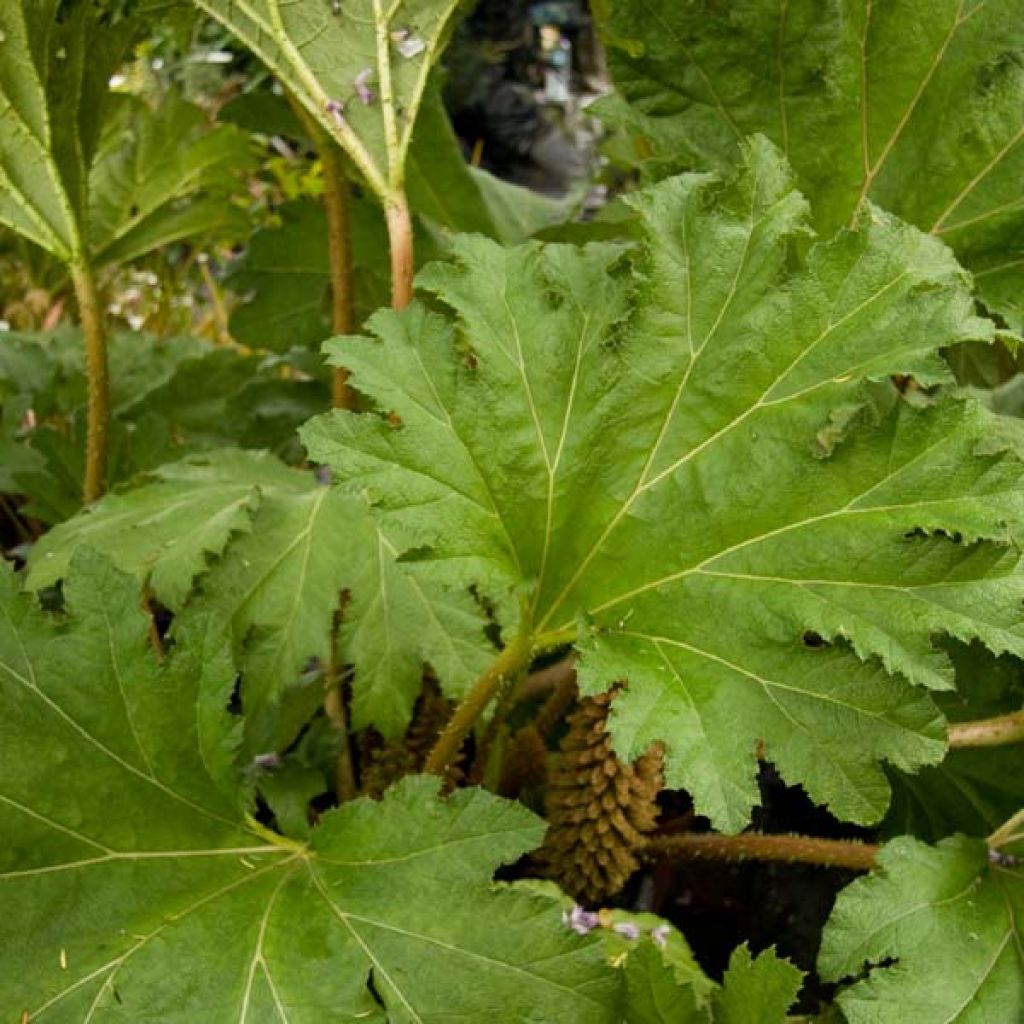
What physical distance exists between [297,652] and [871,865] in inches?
22.3

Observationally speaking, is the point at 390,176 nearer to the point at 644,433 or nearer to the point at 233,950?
the point at 644,433

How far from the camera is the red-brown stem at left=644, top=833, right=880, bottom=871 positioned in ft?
3.74

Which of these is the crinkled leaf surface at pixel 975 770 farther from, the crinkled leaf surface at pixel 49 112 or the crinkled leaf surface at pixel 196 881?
the crinkled leaf surface at pixel 49 112

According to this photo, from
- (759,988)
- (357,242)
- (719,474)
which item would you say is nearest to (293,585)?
(719,474)

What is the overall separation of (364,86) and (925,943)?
1.01 m

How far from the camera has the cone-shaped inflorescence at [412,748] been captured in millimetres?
1310

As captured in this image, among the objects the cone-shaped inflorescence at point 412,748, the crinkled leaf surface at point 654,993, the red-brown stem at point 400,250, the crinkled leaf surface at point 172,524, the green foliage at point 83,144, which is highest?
the green foliage at point 83,144

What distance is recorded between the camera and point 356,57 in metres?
1.35

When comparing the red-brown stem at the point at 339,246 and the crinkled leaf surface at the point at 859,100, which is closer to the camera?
the crinkled leaf surface at the point at 859,100

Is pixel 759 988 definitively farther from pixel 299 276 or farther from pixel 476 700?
pixel 299 276

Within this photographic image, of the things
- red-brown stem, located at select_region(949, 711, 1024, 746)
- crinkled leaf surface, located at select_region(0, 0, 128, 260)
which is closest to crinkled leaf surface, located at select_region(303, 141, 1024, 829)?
red-brown stem, located at select_region(949, 711, 1024, 746)

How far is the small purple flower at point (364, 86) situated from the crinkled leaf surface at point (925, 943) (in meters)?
0.92

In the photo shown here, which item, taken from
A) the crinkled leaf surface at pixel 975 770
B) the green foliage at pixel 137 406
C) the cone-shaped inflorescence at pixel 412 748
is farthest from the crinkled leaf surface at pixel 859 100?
the green foliage at pixel 137 406

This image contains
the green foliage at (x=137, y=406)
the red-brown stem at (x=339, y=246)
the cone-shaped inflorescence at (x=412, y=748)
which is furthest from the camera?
the green foliage at (x=137, y=406)
